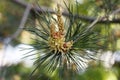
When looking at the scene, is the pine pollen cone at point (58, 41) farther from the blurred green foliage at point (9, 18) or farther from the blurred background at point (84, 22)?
the blurred green foliage at point (9, 18)

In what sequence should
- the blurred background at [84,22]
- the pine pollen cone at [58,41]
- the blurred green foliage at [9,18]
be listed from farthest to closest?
the blurred green foliage at [9,18] → the blurred background at [84,22] → the pine pollen cone at [58,41]

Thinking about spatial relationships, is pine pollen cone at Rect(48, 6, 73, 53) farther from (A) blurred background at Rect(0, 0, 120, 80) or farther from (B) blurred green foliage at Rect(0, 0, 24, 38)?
(B) blurred green foliage at Rect(0, 0, 24, 38)

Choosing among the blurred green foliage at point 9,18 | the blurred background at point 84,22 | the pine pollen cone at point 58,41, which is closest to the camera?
the pine pollen cone at point 58,41

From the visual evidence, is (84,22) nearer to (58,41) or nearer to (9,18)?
(58,41)

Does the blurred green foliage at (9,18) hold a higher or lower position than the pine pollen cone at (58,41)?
higher

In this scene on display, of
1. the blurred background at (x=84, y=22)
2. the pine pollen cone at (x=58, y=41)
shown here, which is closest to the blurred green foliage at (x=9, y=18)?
the blurred background at (x=84, y=22)

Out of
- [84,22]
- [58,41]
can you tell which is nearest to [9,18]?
[84,22]

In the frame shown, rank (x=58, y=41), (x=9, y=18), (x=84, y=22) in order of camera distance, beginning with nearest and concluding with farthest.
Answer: (x=58, y=41) → (x=84, y=22) → (x=9, y=18)

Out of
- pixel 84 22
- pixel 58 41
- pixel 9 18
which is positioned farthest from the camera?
pixel 9 18

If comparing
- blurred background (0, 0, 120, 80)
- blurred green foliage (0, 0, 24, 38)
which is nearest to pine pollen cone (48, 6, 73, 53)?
blurred background (0, 0, 120, 80)

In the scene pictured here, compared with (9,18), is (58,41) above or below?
below
